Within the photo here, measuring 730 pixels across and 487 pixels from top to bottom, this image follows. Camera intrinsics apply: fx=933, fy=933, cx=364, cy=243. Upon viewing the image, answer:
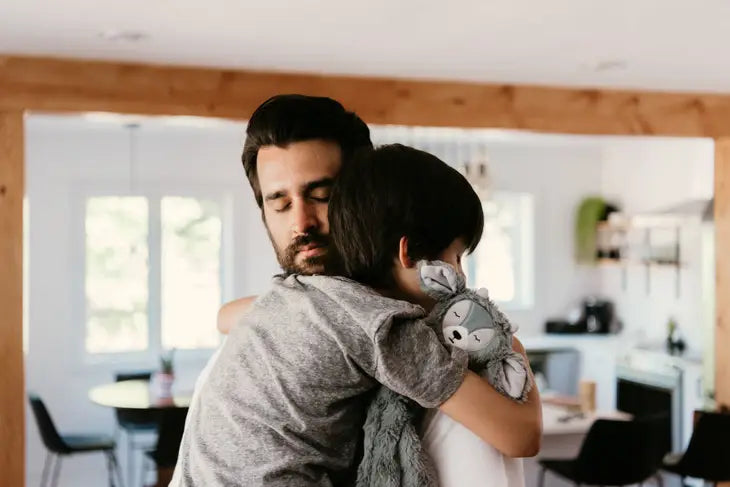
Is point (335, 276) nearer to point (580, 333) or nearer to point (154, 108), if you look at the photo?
point (154, 108)

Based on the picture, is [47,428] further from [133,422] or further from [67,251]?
[67,251]

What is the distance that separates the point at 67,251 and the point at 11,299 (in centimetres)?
332

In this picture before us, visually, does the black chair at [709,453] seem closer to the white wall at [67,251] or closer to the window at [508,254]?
the window at [508,254]

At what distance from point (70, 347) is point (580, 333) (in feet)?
14.4

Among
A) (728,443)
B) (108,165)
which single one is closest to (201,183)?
(108,165)

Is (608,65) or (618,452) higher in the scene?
(608,65)

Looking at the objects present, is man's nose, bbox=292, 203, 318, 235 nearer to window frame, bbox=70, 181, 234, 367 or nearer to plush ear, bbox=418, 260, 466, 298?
plush ear, bbox=418, 260, 466, 298

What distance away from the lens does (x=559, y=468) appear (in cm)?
516

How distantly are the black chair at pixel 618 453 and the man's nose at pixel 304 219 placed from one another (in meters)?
3.84

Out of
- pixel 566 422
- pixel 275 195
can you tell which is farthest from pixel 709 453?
pixel 275 195

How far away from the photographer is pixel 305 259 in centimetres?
135

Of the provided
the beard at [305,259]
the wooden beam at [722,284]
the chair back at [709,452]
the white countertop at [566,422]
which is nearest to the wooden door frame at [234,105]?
the wooden beam at [722,284]

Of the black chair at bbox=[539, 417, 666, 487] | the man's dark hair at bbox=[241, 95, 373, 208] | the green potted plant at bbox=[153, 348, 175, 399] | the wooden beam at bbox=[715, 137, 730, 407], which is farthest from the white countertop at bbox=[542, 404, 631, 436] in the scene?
the man's dark hair at bbox=[241, 95, 373, 208]

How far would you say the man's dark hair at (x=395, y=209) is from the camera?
118cm
